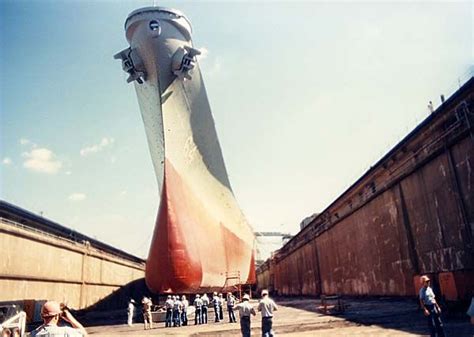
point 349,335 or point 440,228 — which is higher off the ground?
point 440,228

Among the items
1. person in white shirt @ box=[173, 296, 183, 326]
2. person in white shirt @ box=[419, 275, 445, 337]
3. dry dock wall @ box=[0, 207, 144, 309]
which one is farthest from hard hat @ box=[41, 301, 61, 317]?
dry dock wall @ box=[0, 207, 144, 309]

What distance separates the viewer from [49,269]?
23.1 meters

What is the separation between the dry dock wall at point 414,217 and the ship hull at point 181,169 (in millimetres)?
7792

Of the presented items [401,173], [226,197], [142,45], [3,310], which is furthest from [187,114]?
[3,310]

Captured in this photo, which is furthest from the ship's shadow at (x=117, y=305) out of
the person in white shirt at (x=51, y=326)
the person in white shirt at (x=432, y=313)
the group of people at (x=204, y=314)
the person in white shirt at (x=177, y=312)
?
the person in white shirt at (x=51, y=326)

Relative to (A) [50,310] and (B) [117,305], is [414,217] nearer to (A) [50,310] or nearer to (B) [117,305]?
(A) [50,310]

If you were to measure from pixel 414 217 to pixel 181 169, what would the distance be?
38.5 ft

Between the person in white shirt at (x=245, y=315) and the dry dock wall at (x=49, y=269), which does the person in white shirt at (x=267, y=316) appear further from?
the dry dock wall at (x=49, y=269)

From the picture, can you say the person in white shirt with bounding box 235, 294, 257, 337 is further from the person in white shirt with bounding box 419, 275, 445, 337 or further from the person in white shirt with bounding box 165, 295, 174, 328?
the person in white shirt with bounding box 165, 295, 174, 328

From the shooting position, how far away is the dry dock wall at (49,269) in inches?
728

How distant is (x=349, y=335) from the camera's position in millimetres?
9633

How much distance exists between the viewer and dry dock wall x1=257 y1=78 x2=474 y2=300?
44.1ft

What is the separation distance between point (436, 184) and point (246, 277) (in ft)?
53.0

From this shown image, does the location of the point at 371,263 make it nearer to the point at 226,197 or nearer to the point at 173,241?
the point at 226,197
